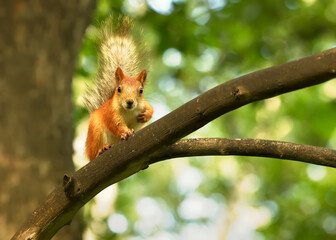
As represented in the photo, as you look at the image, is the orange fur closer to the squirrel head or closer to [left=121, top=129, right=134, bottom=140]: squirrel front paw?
the squirrel head

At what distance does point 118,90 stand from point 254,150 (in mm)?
1234

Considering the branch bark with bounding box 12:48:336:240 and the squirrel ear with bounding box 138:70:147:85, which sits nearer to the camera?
the branch bark with bounding box 12:48:336:240

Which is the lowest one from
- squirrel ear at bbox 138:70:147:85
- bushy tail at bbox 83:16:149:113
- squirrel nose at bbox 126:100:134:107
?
squirrel nose at bbox 126:100:134:107

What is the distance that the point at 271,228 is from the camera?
5504 millimetres

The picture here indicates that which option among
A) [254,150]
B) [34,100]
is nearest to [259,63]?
[34,100]

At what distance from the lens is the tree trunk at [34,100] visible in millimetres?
3490

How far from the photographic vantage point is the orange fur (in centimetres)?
265

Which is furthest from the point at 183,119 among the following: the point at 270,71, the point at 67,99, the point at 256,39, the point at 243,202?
the point at 243,202

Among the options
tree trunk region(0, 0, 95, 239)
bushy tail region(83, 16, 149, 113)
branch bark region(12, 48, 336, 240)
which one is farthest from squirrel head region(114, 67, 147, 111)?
tree trunk region(0, 0, 95, 239)

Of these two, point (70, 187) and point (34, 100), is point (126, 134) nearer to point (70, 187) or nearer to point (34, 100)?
point (70, 187)

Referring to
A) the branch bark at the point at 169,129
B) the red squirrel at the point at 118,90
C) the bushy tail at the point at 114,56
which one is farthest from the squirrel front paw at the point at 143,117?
the branch bark at the point at 169,129

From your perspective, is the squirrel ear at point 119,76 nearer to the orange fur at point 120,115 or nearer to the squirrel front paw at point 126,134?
the orange fur at point 120,115

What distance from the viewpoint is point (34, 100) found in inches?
148

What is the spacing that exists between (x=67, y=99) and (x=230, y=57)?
306cm
